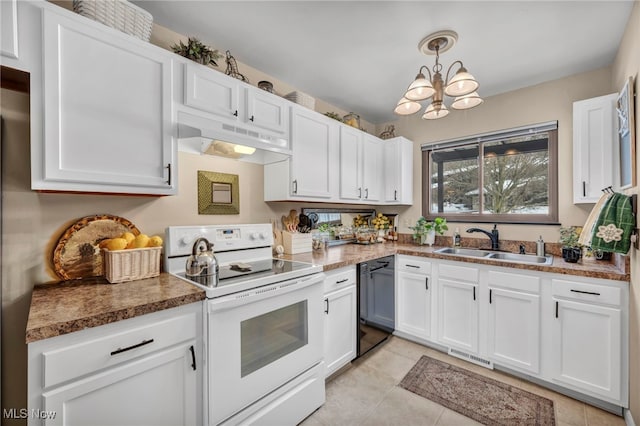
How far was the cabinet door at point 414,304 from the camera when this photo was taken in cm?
255

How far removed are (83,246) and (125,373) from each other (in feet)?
2.72

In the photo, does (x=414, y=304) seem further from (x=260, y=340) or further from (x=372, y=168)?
(x=260, y=340)

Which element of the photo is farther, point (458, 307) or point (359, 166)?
point (359, 166)

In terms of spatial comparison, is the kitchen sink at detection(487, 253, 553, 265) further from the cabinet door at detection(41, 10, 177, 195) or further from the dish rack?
the cabinet door at detection(41, 10, 177, 195)

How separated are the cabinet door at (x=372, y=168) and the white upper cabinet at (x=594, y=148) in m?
1.74

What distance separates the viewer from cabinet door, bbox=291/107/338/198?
228cm

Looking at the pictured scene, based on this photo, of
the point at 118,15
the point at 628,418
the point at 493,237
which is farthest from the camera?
the point at 493,237

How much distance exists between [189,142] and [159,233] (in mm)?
644

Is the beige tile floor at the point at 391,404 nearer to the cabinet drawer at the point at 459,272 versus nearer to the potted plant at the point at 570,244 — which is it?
the cabinet drawer at the point at 459,272

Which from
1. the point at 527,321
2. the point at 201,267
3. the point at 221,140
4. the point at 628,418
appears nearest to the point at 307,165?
the point at 221,140

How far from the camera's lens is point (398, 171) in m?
3.27

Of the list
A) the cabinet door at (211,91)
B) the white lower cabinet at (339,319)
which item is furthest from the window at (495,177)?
the cabinet door at (211,91)

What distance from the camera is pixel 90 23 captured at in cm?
129

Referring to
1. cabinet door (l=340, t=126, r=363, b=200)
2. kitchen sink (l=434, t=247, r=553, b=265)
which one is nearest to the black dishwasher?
kitchen sink (l=434, t=247, r=553, b=265)
